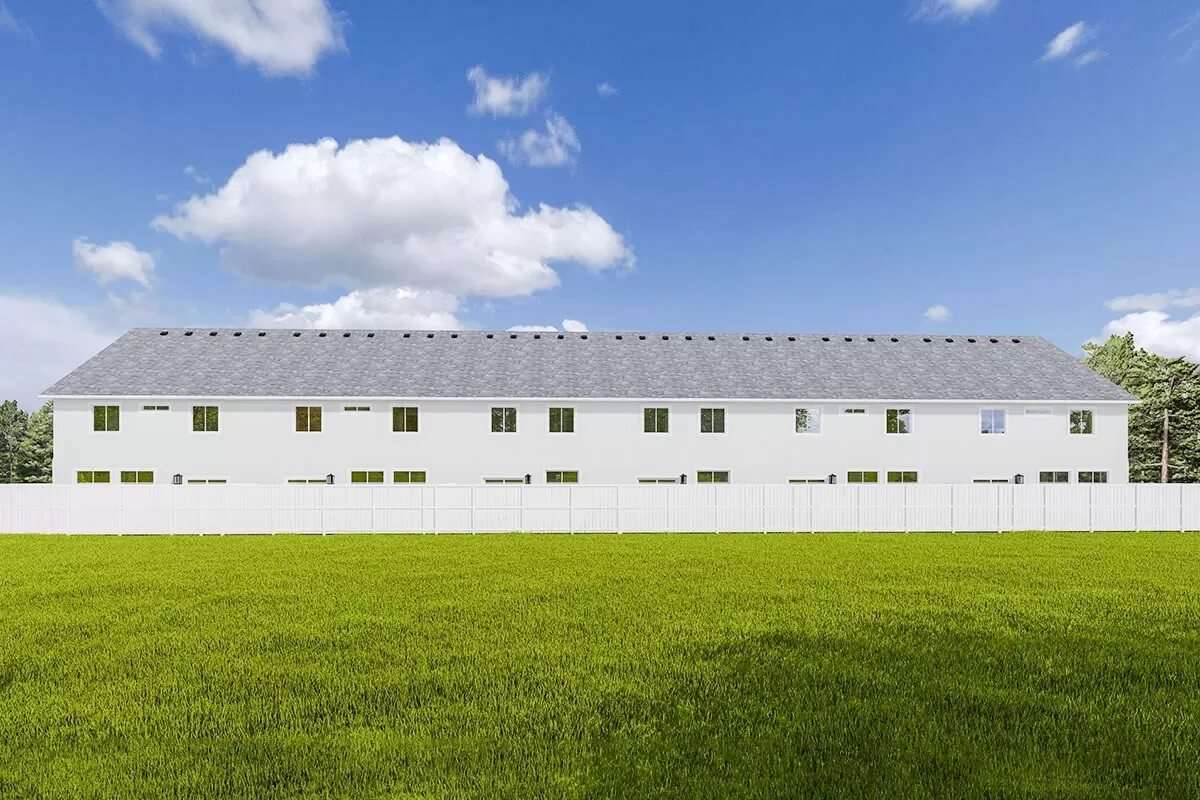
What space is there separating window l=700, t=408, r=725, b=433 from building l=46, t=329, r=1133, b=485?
0.06 metres

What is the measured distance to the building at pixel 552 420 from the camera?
26.6m

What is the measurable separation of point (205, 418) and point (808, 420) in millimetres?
24158

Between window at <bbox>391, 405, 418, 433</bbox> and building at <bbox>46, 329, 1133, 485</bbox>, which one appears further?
window at <bbox>391, 405, 418, 433</bbox>

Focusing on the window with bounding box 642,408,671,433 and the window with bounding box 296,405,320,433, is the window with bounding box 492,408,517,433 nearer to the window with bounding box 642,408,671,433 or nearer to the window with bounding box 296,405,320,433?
the window with bounding box 642,408,671,433

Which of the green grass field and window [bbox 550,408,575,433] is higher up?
window [bbox 550,408,575,433]

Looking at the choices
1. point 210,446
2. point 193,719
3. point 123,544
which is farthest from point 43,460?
point 193,719

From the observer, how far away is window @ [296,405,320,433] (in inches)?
1066

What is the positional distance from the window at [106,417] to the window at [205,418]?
2806mm

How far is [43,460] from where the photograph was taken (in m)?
60.4

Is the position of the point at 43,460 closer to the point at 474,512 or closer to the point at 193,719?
the point at 474,512

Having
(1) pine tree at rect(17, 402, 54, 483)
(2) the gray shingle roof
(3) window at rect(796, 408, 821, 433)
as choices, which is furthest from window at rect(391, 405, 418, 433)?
(1) pine tree at rect(17, 402, 54, 483)

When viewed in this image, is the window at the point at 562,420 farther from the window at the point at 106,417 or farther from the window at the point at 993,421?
the window at the point at 993,421

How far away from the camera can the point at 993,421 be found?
28500mm

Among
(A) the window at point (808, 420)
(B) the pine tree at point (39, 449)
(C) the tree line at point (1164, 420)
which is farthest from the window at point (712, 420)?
(B) the pine tree at point (39, 449)
